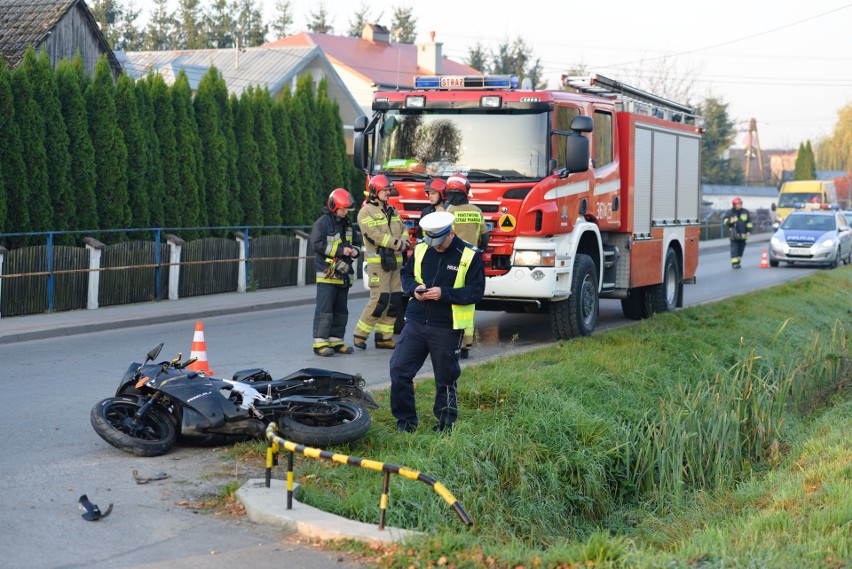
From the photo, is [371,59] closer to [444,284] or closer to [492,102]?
[492,102]

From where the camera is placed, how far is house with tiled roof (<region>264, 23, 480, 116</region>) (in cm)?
5712

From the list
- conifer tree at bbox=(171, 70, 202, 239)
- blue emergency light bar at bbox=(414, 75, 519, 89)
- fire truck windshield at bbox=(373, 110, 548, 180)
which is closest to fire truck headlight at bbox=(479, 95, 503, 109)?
fire truck windshield at bbox=(373, 110, 548, 180)

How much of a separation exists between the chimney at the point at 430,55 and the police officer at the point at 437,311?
165 feet

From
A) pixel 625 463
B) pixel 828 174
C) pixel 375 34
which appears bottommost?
pixel 625 463

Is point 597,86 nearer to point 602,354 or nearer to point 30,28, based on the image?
point 602,354

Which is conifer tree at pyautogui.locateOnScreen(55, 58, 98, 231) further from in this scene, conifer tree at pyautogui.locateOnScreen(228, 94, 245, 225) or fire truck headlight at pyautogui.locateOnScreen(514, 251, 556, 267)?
fire truck headlight at pyautogui.locateOnScreen(514, 251, 556, 267)

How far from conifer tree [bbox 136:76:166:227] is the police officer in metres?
12.3

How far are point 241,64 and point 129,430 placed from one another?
146 feet

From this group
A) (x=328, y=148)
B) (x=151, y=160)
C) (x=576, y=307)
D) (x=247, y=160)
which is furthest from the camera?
(x=328, y=148)

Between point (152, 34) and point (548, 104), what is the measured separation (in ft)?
227

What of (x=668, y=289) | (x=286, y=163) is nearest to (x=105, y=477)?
(x=668, y=289)

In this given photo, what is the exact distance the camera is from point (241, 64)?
49.8m

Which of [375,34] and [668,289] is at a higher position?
[375,34]

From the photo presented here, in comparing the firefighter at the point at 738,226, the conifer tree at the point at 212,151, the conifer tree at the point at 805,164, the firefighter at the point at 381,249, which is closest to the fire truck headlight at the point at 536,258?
the firefighter at the point at 381,249
